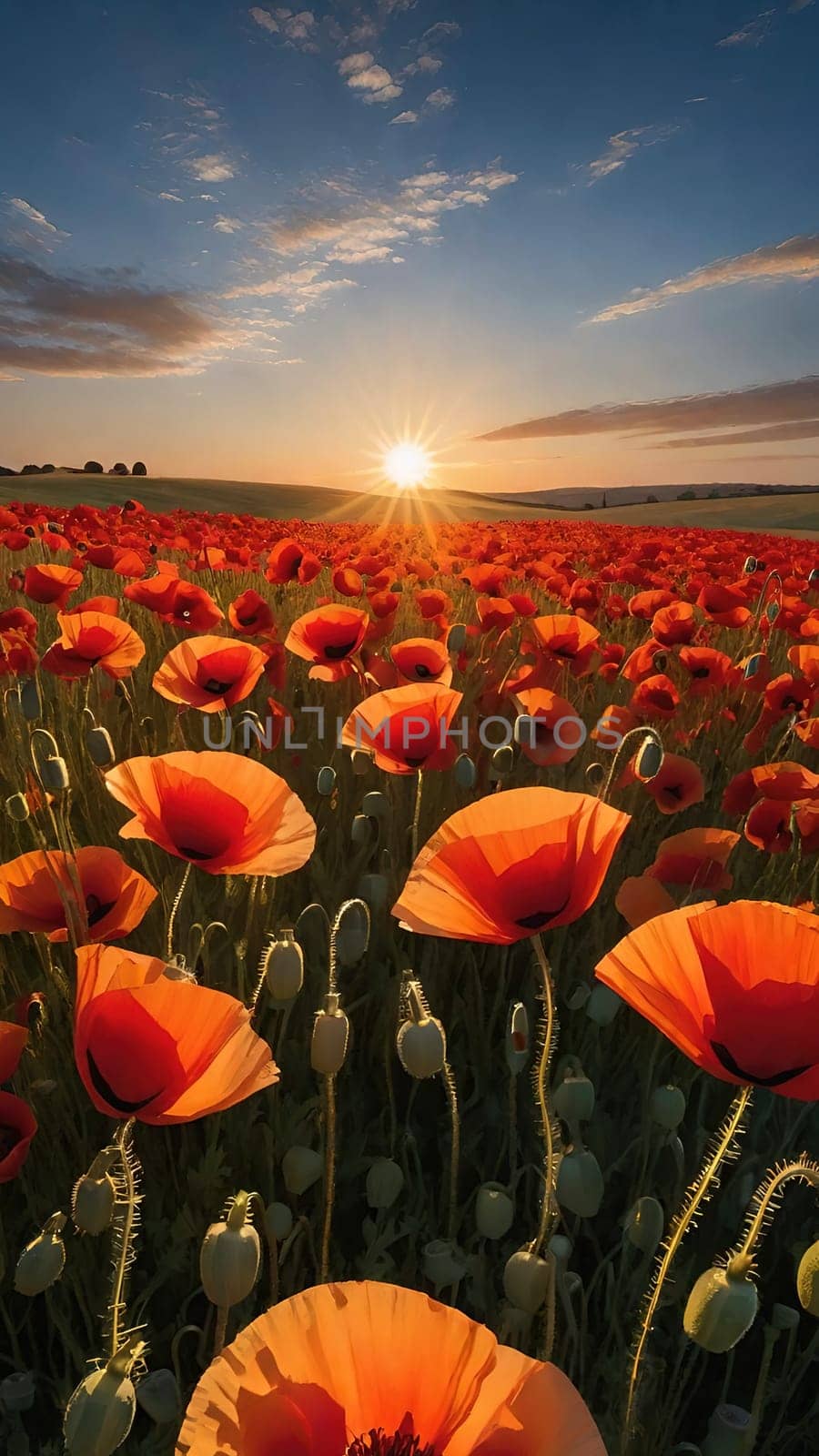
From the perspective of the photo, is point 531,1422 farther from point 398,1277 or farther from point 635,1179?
point 635,1179

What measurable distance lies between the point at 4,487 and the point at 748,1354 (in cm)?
2853

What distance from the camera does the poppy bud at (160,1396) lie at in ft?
3.27

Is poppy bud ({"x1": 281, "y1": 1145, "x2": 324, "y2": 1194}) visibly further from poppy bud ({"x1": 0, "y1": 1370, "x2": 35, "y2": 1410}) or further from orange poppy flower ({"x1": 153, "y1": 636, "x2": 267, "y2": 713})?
orange poppy flower ({"x1": 153, "y1": 636, "x2": 267, "y2": 713})

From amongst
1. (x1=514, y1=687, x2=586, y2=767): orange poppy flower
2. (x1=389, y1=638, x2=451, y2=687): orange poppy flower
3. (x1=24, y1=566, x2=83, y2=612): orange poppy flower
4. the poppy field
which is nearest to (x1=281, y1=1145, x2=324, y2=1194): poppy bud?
the poppy field

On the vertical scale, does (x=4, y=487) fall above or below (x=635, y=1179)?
above

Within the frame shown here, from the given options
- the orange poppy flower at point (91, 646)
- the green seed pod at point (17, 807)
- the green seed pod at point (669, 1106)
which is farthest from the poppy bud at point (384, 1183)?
the orange poppy flower at point (91, 646)

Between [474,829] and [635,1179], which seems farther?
[635,1179]

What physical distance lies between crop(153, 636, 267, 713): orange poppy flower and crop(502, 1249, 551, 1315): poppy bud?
139 centimetres

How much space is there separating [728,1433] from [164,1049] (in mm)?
815

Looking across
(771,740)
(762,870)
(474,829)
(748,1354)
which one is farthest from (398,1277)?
(771,740)

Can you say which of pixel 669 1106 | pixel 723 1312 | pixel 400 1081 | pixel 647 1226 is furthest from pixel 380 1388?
pixel 400 1081

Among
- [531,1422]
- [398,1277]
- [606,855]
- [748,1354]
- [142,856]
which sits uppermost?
[606,855]

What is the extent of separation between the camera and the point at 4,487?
25641 mm

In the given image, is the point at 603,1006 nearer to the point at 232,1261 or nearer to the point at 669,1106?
the point at 669,1106
